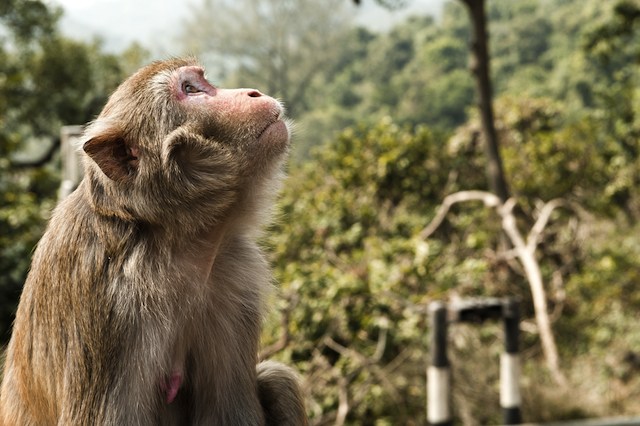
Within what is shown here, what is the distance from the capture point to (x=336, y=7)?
54500 millimetres

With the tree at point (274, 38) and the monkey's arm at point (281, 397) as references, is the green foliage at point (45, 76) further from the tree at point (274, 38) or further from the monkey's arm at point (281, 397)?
the tree at point (274, 38)

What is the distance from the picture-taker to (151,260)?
1826mm

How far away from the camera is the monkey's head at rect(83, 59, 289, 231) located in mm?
1786

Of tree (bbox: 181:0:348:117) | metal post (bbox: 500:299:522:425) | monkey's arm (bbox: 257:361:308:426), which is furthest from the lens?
tree (bbox: 181:0:348:117)

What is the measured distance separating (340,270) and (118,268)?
4.83m

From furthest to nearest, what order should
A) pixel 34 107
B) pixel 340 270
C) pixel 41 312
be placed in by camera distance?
1. pixel 34 107
2. pixel 340 270
3. pixel 41 312

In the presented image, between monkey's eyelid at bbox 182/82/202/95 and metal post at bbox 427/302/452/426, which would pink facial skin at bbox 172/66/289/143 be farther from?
metal post at bbox 427/302/452/426

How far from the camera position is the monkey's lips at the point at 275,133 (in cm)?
188

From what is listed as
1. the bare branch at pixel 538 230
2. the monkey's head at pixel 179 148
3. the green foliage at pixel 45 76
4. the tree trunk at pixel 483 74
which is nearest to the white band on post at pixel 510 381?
the bare branch at pixel 538 230

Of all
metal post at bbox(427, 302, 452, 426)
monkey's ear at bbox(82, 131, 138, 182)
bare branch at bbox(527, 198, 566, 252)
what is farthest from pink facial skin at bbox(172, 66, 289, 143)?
bare branch at bbox(527, 198, 566, 252)

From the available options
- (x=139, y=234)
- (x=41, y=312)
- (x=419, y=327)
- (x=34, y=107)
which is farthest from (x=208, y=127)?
(x=34, y=107)

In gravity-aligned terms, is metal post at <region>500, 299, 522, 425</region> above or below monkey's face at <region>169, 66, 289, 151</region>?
below

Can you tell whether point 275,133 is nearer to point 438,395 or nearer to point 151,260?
point 151,260

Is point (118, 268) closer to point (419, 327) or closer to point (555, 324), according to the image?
point (419, 327)
